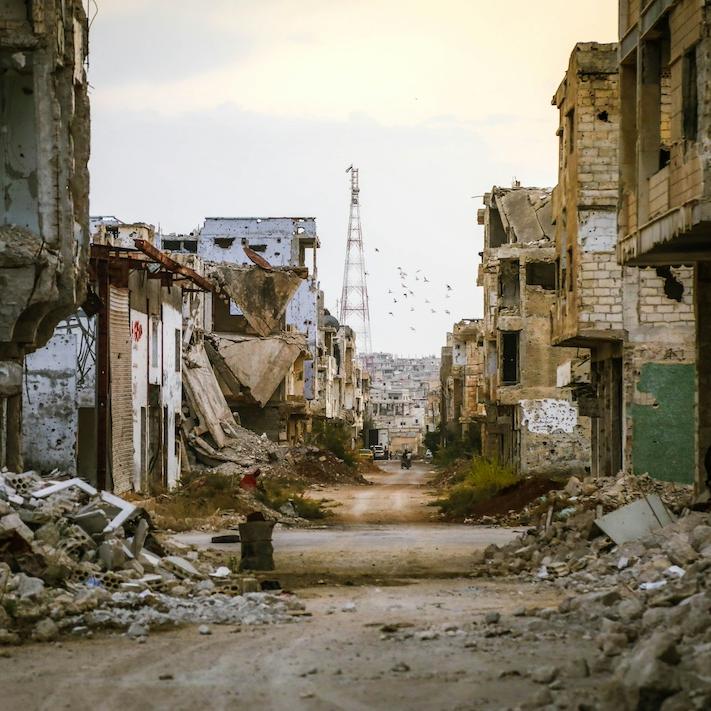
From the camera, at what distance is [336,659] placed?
10.6 m

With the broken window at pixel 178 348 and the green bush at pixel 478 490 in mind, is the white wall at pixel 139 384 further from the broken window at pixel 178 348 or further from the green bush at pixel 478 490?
the green bush at pixel 478 490

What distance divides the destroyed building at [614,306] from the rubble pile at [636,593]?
4.57m

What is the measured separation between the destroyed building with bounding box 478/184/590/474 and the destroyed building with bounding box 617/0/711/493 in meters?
20.6

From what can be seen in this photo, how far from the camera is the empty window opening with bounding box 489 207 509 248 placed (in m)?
51.4

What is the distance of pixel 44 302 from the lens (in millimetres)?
19500

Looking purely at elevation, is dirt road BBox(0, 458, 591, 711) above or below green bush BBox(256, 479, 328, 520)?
above

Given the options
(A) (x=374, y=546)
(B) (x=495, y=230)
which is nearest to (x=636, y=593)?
(A) (x=374, y=546)

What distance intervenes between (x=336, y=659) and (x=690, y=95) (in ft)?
28.0

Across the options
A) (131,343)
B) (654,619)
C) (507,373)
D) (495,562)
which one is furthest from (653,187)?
(507,373)

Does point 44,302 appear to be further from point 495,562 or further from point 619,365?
point 619,365

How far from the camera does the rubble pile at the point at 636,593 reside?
7992mm

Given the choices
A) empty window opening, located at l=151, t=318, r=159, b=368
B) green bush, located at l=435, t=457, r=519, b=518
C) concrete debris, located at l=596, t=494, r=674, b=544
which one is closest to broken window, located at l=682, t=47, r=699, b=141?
concrete debris, located at l=596, t=494, r=674, b=544

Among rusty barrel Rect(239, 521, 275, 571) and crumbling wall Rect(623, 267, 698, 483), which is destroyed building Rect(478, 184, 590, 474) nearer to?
crumbling wall Rect(623, 267, 698, 483)

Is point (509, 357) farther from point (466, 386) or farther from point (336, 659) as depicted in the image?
point (336, 659)
